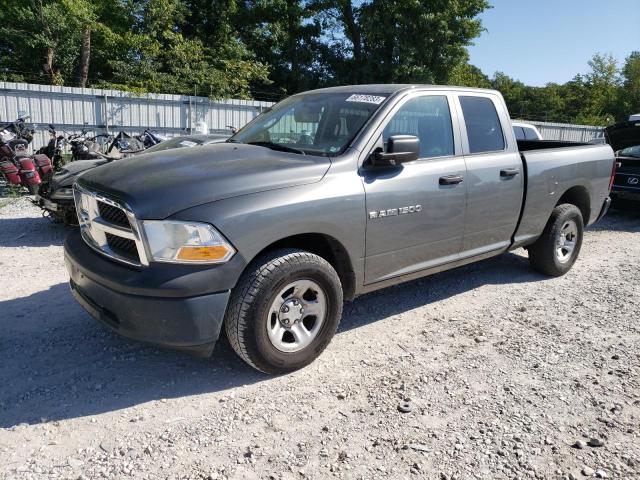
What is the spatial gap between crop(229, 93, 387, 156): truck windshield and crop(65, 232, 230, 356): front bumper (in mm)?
1452

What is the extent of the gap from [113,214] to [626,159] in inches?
377

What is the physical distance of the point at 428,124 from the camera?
4.25 m

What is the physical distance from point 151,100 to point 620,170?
469 inches

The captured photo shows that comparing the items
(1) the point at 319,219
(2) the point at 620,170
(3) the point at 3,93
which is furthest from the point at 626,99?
(1) the point at 319,219

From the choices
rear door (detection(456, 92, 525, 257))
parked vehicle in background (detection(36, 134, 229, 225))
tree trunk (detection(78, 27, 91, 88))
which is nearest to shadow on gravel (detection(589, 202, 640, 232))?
rear door (detection(456, 92, 525, 257))

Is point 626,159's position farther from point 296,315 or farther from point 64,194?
point 64,194

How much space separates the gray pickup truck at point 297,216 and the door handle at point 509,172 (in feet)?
0.03

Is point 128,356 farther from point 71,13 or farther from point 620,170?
point 71,13

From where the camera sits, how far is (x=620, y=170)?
9.59 m

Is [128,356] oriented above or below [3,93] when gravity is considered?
below

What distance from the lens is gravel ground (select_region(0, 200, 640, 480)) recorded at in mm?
2652

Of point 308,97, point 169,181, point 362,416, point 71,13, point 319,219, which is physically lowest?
point 362,416

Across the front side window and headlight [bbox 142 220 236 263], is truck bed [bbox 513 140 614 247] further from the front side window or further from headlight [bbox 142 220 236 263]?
headlight [bbox 142 220 236 263]

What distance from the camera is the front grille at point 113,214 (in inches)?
123
